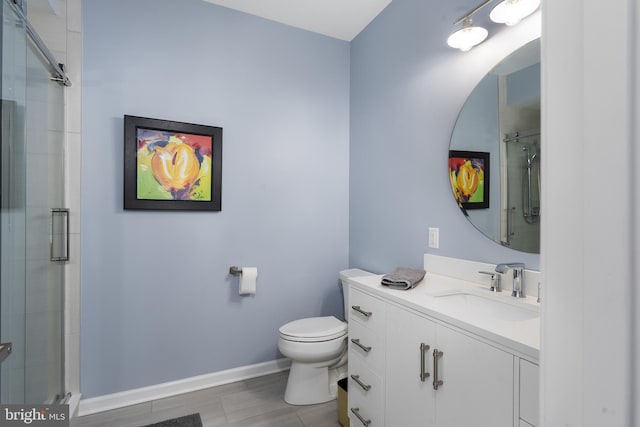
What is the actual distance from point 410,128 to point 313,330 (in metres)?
1.43

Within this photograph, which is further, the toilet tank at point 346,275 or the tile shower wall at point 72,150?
the toilet tank at point 346,275

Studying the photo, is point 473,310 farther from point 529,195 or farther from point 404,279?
point 529,195

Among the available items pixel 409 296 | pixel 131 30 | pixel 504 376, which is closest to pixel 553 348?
pixel 504 376

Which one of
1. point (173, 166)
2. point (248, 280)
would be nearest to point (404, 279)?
point (248, 280)

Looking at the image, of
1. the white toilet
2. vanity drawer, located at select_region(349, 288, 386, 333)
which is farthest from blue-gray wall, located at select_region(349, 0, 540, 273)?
the white toilet

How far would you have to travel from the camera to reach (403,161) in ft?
7.16

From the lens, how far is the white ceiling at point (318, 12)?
231 centimetres

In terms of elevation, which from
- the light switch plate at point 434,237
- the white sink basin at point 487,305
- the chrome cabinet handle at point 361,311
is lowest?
the chrome cabinet handle at point 361,311

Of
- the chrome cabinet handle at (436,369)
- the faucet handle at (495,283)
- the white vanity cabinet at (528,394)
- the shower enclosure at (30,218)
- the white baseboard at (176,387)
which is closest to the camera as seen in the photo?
the white vanity cabinet at (528,394)

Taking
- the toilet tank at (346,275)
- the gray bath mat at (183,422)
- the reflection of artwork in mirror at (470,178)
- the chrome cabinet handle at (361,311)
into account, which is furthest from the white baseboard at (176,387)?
the reflection of artwork in mirror at (470,178)

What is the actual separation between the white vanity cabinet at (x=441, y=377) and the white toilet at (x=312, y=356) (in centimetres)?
61

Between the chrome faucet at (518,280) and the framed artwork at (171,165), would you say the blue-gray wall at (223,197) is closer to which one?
the framed artwork at (171,165)

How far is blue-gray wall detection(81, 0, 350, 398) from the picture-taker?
2035mm

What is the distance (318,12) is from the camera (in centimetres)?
241
